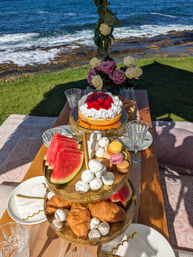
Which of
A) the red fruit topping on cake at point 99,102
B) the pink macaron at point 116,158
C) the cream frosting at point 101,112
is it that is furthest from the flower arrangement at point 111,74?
the pink macaron at point 116,158

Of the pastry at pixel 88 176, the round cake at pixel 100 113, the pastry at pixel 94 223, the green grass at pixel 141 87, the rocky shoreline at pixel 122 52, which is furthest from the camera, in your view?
the rocky shoreline at pixel 122 52

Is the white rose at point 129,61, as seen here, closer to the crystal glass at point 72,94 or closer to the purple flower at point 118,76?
the purple flower at point 118,76

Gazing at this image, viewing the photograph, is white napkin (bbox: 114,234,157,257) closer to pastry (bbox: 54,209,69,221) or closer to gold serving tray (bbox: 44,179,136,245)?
gold serving tray (bbox: 44,179,136,245)

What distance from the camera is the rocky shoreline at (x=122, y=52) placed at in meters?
11.9

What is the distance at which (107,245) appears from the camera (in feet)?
4.70

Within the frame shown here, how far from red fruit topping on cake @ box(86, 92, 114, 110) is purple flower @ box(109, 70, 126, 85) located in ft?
2.50

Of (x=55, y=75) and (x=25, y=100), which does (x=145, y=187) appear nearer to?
(x=25, y=100)

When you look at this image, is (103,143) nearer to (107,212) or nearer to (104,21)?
(107,212)

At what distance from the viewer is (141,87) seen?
7.60 metres

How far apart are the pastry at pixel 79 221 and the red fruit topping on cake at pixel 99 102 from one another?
1260 millimetres

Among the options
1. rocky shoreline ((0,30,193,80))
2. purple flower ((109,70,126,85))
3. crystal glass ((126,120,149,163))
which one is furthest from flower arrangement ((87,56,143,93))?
rocky shoreline ((0,30,193,80))

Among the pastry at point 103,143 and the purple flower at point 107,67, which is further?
the purple flower at point 107,67

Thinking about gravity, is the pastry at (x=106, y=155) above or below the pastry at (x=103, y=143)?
below

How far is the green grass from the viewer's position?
6355 millimetres
